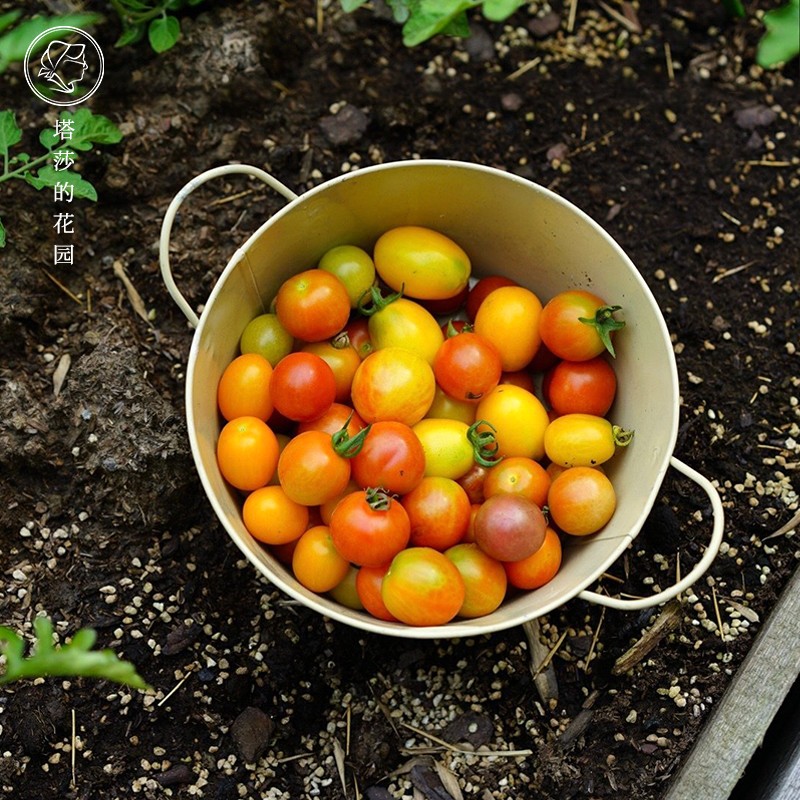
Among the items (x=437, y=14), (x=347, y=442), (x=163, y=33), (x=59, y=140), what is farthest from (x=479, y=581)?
(x=163, y=33)

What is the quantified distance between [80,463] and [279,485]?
43 centimetres

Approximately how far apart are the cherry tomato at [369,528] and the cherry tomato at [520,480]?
0.19 m

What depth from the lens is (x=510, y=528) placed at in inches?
55.8

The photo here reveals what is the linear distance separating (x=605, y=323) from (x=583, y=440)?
200mm

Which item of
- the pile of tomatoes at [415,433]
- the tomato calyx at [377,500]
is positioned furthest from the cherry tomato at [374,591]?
the tomato calyx at [377,500]

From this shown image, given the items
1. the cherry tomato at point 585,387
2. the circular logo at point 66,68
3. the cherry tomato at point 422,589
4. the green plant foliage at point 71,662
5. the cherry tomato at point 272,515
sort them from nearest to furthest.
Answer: the green plant foliage at point 71,662, the cherry tomato at point 422,589, the cherry tomato at point 272,515, the cherry tomato at point 585,387, the circular logo at point 66,68

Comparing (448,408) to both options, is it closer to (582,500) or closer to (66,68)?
(582,500)

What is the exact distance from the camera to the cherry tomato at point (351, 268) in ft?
5.32

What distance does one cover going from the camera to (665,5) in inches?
82.0

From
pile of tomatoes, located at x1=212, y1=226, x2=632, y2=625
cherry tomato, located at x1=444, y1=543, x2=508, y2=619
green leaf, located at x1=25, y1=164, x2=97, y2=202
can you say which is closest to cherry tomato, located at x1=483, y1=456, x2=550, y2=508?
pile of tomatoes, located at x1=212, y1=226, x2=632, y2=625

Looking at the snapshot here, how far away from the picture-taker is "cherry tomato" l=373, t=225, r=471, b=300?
1.60 meters

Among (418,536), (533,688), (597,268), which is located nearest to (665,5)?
(597,268)

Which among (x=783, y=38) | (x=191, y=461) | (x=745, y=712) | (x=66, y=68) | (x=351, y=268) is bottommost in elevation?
(x=745, y=712)

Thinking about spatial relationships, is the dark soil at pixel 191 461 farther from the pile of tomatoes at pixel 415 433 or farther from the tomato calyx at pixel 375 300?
the tomato calyx at pixel 375 300
